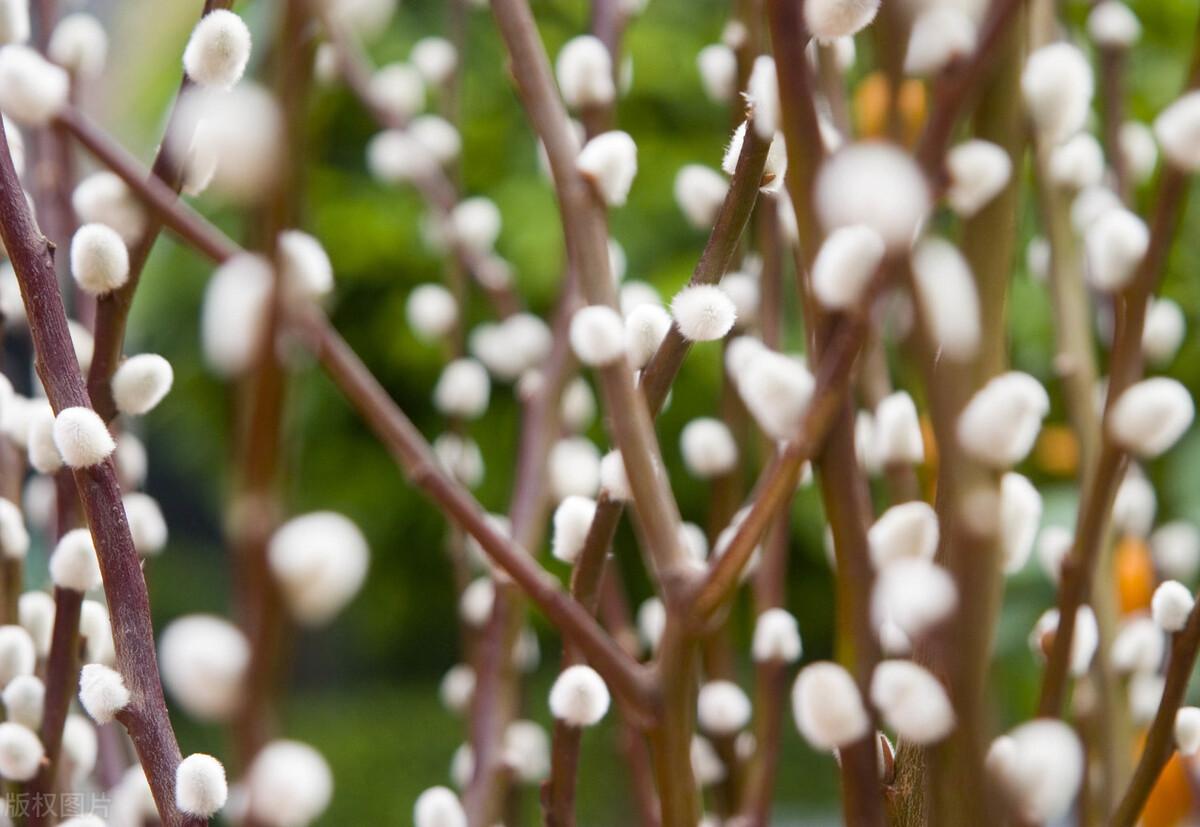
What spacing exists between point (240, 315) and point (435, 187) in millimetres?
278

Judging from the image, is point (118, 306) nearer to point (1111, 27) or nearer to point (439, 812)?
point (439, 812)

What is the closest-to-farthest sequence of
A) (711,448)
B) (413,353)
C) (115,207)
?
(115,207) < (711,448) < (413,353)

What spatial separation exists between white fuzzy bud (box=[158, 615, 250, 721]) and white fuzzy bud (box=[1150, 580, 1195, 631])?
0.52ft

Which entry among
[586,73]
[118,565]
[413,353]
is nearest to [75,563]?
[118,565]

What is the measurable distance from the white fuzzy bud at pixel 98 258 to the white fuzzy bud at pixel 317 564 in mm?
106

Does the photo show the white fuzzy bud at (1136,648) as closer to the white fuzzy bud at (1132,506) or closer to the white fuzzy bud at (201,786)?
the white fuzzy bud at (1132,506)

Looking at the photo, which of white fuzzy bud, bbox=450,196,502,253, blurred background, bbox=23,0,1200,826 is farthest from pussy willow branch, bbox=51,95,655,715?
blurred background, bbox=23,0,1200,826

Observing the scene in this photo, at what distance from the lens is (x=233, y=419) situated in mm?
130

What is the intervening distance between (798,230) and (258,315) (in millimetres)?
77

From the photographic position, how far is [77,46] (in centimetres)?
27

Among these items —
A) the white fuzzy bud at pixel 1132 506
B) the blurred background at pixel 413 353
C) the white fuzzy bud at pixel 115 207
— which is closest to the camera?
the white fuzzy bud at pixel 115 207

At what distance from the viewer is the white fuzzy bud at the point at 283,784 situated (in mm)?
115

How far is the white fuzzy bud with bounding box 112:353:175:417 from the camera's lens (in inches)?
8.2

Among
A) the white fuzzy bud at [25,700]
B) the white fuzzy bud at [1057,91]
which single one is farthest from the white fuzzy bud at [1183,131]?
the white fuzzy bud at [25,700]
